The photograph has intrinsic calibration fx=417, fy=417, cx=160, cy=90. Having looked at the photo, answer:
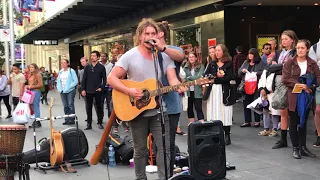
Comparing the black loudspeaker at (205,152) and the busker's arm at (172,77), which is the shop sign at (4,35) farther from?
the busker's arm at (172,77)

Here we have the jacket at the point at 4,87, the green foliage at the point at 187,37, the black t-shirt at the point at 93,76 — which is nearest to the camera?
the black t-shirt at the point at 93,76

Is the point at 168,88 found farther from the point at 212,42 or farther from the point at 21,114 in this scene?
the point at 212,42

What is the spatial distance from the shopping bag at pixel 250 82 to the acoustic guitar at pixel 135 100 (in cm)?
536

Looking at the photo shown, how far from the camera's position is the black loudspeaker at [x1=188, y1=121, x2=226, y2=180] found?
5.07 m

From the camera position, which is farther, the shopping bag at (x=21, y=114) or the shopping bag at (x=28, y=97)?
the shopping bag at (x=28, y=97)

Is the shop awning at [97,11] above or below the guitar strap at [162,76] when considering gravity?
above

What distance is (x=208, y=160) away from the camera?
5137 millimetres

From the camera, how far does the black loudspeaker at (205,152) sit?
5.07 m

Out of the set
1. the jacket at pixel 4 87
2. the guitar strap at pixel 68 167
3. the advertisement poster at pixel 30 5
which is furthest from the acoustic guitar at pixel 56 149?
the advertisement poster at pixel 30 5

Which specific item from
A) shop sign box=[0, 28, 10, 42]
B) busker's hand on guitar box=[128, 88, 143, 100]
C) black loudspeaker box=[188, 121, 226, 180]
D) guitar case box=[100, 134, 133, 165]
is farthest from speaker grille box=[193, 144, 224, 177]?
shop sign box=[0, 28, 10, 42]

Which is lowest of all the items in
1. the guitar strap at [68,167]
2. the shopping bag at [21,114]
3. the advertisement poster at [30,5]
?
the guitar strap at [68,167]

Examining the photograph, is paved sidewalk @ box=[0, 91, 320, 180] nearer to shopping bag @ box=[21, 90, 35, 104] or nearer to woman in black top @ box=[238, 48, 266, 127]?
woman in black top @ box=[238, 48, 266, 127]

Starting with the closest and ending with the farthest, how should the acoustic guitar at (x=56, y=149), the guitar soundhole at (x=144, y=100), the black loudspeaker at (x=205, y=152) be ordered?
the guitar soundhole at (x=144, y=100) < the black loudspeaker at (x=205, y=152) < the acoustic guitar at (x=56, y=149)

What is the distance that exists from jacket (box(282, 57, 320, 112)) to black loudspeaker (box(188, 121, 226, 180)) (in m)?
1.59
